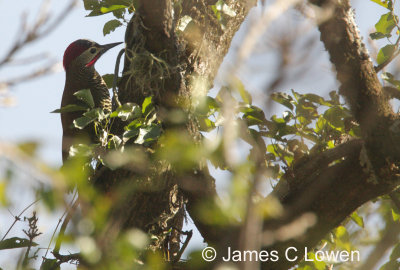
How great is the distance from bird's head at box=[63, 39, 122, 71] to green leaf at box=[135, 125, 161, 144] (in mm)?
2366

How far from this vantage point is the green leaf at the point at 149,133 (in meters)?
2.27

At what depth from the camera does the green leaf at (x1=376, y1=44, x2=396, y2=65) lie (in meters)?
2.64

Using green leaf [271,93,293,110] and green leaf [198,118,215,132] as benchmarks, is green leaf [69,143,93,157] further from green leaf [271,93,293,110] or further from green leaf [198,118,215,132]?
green leaf [271,93,293,110]

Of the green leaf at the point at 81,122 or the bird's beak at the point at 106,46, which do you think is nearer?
the green leaf at the point at 81,122

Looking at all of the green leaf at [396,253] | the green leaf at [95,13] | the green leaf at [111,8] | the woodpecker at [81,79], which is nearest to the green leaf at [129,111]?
the green leaf at [111,8]

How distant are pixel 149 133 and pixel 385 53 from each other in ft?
4.35

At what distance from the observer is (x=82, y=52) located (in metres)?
4.63

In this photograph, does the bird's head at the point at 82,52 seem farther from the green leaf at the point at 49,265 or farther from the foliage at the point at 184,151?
the green leaf at the point at 49,265

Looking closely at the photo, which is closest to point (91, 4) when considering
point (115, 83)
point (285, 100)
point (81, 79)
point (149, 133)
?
point (115, 83)

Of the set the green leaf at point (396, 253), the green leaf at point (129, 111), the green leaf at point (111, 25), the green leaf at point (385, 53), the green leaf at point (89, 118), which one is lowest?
the green leaf at point (396, 253)

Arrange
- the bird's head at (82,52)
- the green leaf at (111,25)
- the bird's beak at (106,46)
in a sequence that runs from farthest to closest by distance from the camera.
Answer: the bird's beak at (106,46) → the bird's head at (82,52) → the green leaf at (111,25)

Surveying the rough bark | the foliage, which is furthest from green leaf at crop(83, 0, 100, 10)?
the rough bark

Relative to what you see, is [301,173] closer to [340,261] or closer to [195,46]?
[340,261]

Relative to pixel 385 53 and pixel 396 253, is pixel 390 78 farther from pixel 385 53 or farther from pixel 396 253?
pixel 396 253
